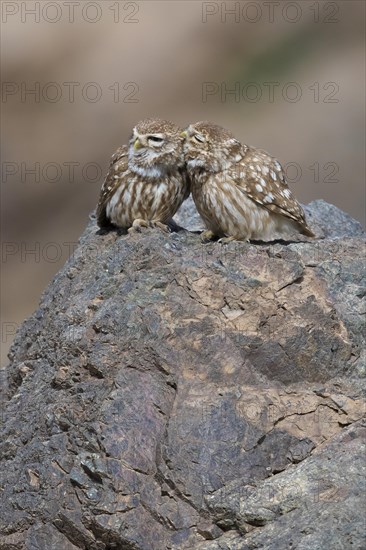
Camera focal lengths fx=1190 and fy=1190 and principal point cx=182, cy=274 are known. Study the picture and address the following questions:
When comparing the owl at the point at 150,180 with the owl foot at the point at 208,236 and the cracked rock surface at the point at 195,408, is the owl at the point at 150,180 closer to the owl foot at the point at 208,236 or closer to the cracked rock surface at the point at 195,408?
the owl foot at the point at 208,236

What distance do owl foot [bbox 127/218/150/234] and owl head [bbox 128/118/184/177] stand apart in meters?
0.45

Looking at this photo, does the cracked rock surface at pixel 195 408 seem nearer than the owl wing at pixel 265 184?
Yes

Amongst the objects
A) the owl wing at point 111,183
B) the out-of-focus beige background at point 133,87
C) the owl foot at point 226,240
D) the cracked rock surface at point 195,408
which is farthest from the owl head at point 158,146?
the out-of-focus beige background at point 133,87

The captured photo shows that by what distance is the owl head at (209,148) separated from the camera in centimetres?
880

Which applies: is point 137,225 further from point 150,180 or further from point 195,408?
point 195,408

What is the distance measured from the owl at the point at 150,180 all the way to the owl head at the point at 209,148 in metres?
0.15

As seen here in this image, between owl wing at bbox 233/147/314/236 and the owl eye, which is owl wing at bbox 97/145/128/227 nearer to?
the owl eye

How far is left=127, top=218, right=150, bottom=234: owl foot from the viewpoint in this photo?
8633mm

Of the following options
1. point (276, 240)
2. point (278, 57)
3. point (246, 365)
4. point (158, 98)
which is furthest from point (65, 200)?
point (246, 365)

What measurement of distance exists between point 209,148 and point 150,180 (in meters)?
0.59

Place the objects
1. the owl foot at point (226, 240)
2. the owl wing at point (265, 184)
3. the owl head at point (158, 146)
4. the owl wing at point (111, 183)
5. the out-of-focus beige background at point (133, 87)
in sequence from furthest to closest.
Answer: the out-of-focus beige background at point (133, 87) → the owl wing at point (111, 183) → the owl head at point (158, 146) → the owl wing at point (265, 184) → the owl foot at point (226, 240)

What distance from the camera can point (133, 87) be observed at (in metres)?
32.0

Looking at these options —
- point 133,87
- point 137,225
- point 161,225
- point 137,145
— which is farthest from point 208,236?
point 133,87

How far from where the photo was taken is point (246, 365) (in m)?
7.27
